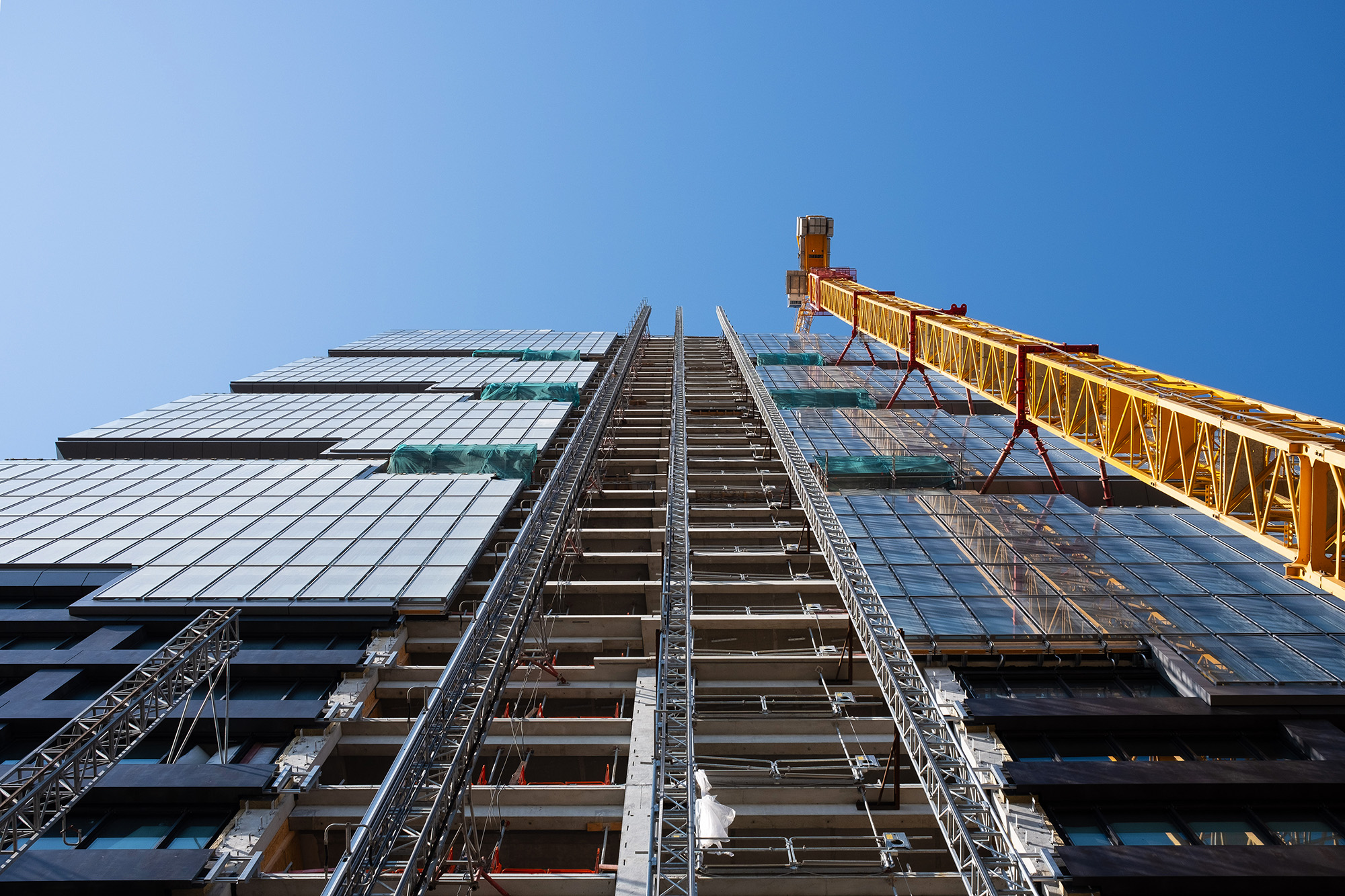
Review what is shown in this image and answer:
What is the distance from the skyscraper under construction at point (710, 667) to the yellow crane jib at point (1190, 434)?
121mm

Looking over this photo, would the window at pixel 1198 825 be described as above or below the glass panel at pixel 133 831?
above

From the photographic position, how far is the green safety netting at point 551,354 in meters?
54.4

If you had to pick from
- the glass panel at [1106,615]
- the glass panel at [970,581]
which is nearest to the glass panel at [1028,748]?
the glass panel at [1106,615]

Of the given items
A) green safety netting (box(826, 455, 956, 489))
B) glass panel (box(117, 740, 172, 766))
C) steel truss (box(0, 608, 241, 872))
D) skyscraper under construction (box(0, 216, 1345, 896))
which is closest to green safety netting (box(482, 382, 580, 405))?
skyscraper under construction (box(0, 216, 1345, 896))

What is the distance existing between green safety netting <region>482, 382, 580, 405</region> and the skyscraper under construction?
39.0 feet

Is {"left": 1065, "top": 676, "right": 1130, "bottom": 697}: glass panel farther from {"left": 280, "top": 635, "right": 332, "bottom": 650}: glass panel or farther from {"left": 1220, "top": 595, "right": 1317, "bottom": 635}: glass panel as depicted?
{"left": 280, "top": 635, "right": 332, "bottom": 650}: glass panel

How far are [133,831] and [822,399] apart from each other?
32494mm

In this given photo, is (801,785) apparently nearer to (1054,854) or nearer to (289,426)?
(1054,854)

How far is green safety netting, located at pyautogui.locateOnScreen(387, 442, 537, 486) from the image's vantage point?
2981cm

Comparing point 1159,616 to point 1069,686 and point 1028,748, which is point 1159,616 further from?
point 1028,748

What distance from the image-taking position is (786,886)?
1283cm

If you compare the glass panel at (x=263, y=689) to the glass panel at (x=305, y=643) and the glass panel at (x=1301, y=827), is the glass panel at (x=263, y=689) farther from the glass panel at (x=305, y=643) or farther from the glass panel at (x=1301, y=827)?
the glass panel at (x=1301, y=827)

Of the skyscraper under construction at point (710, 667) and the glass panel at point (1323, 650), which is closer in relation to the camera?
the skyscraper under construction at point (710, 667)

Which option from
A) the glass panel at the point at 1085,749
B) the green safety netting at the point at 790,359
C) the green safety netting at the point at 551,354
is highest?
the green safety netting at the point at 790,359
